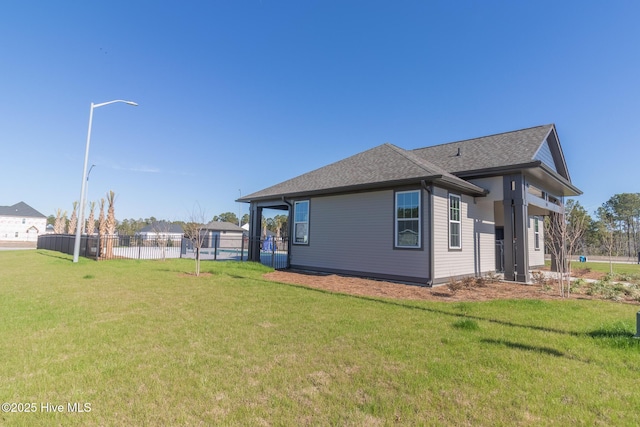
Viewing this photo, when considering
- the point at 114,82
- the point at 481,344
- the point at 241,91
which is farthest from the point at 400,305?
the point at 114,82

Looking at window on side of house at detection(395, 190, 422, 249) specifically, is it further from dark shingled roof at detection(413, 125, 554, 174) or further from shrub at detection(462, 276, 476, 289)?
dark shingled roof at detection(413, 125, 554, 174)

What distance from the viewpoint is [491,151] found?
41.1ft

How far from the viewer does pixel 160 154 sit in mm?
19172

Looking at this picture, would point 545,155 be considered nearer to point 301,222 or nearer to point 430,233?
point 430,233

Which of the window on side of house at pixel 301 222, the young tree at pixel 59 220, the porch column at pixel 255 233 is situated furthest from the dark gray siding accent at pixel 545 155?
the young tree at pixel 59 220

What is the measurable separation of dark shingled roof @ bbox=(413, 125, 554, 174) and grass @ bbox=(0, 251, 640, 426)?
6537 mm

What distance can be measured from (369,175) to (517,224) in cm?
546

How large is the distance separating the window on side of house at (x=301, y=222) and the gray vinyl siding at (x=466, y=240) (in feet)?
18.3

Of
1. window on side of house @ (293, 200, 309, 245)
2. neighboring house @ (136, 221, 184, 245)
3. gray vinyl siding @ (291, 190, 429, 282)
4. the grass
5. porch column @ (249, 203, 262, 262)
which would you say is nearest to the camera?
the grass

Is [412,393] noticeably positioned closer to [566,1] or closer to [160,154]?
[566,1]

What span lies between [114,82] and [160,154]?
18.6ft

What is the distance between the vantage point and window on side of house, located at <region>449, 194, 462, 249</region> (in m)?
10.3

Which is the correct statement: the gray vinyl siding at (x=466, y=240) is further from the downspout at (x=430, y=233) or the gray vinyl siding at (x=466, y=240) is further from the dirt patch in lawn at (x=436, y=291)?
the dirt patch in lawn at (x=436, y=291)

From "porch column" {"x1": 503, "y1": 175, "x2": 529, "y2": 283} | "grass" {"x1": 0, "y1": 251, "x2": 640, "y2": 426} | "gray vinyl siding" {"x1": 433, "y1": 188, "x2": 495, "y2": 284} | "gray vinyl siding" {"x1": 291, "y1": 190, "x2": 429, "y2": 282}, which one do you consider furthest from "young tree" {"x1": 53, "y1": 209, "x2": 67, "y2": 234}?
"porch column" {"x1": 503, "y1": 175, "x2": 529, "y2": 283}
